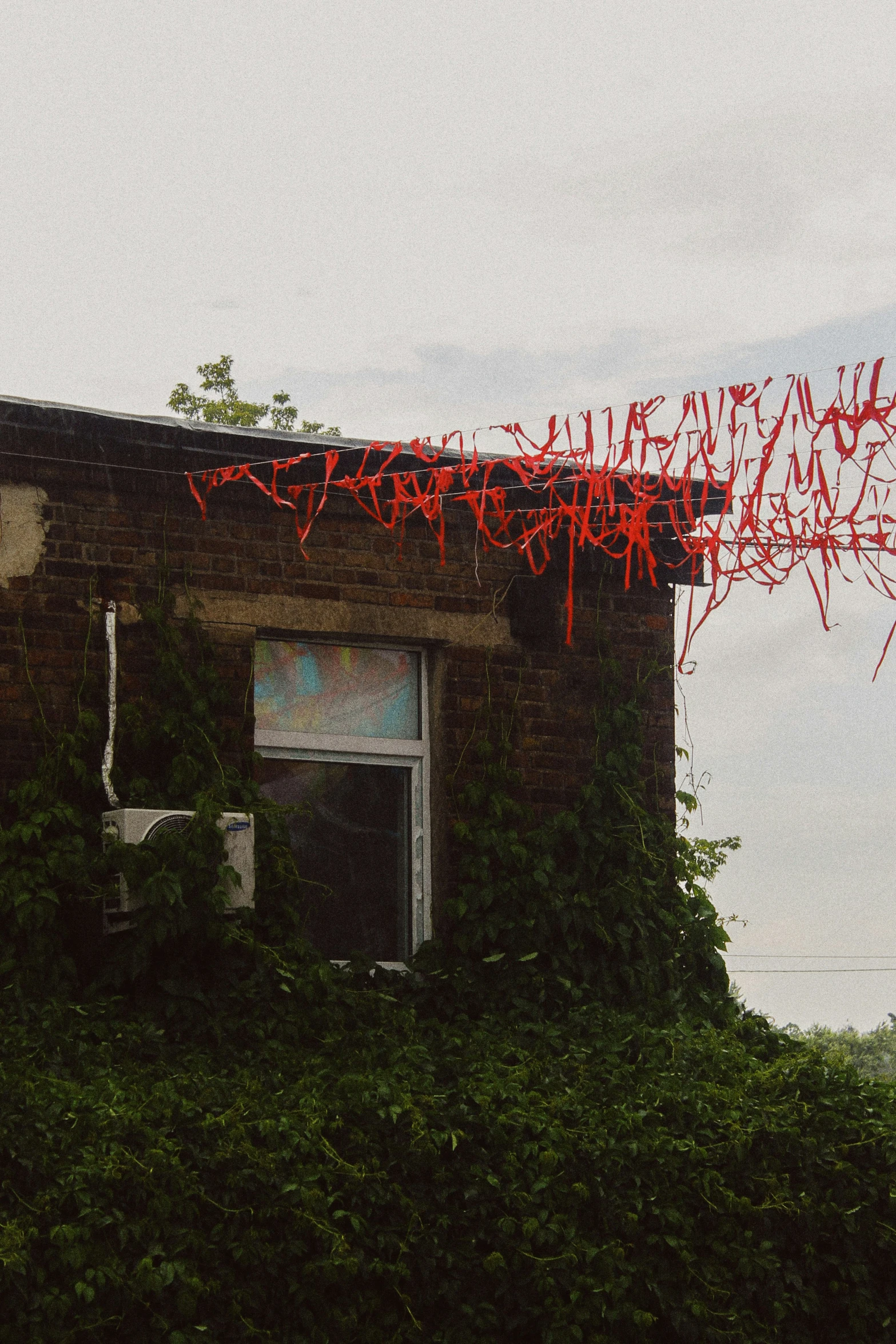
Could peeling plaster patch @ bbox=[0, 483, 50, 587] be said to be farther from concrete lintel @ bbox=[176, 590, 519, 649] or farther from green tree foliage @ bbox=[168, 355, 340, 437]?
green tree foliage @ bbox=[168, 355, 340, 437]

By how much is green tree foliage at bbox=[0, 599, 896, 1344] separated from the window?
0.34m

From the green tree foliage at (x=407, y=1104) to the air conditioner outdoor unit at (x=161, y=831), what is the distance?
0.10 m

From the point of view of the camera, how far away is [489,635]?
9312 mm

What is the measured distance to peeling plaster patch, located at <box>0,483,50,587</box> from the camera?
27.0 feet

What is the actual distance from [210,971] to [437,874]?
5.23 feet

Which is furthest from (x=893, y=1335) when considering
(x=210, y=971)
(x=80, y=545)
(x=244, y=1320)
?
(x=80, y=545)

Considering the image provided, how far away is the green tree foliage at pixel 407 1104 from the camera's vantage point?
6109 millimetres

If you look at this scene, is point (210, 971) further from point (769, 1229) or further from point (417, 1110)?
point (769, 1229)

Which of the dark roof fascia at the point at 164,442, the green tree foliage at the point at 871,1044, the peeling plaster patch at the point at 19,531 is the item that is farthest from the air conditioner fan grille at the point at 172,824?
the green tree foliage at the point at 871,1044

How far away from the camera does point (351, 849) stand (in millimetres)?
8969

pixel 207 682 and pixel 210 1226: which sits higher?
pixel 207 682

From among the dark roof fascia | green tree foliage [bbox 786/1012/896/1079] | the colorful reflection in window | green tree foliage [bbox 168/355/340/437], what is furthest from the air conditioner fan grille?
green tree foliage [bbox 786/1012/896/1079]

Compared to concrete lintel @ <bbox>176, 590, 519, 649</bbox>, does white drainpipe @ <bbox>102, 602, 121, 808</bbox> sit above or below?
below

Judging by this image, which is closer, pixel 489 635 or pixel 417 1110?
pixel 417 1110
